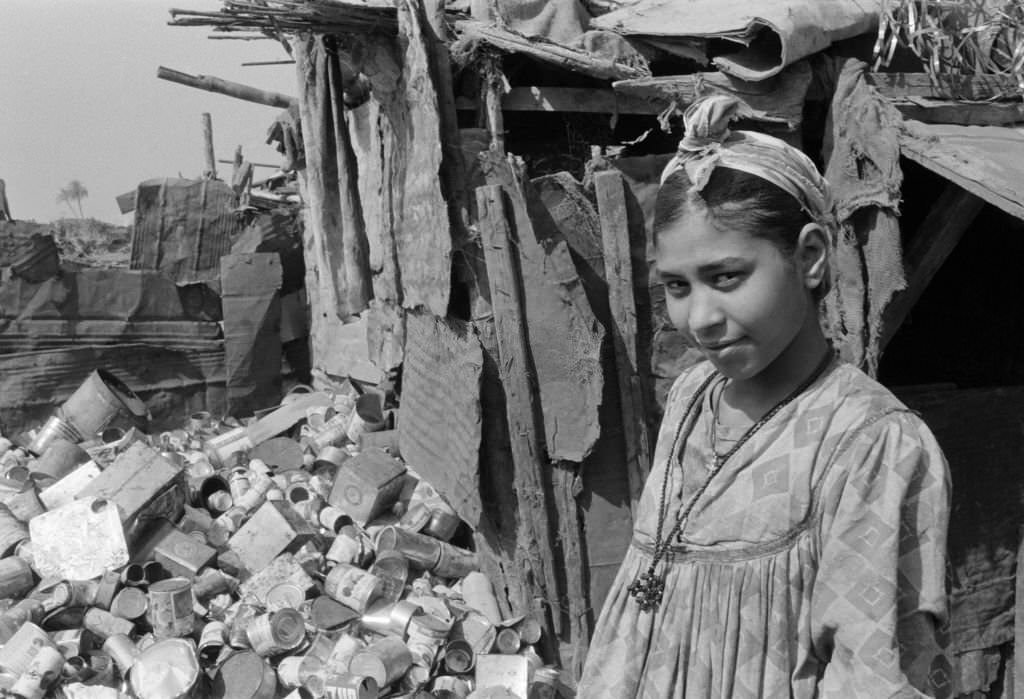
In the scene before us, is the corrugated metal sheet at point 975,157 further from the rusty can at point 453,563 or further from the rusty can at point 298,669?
the rusty can at point 298,669

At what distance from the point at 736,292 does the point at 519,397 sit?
9.61 feet

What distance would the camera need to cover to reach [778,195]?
A: 4.28 ft

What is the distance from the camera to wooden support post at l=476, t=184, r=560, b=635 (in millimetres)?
4113

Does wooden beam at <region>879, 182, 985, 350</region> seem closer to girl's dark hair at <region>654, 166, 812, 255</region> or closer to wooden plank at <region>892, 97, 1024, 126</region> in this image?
wooden plank at <region>892, 97, 1024, 126</region>

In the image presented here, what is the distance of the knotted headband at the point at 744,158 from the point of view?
1.31 metres

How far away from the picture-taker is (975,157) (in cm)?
342

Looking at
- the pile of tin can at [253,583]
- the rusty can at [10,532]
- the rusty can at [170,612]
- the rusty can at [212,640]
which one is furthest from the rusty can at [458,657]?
the rusty can at [10,532]

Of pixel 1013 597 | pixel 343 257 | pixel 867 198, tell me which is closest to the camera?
pixel 867 198

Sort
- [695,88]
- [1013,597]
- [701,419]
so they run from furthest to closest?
[1013,597], [695,88], [701,419]

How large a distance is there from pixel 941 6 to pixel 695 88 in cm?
111

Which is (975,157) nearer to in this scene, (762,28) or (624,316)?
(762,28)

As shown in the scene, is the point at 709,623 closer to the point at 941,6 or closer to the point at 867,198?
the point at 867,198

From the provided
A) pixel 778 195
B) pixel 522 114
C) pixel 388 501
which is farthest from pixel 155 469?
pixel 778 195

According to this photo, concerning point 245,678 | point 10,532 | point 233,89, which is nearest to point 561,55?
point 245,678
